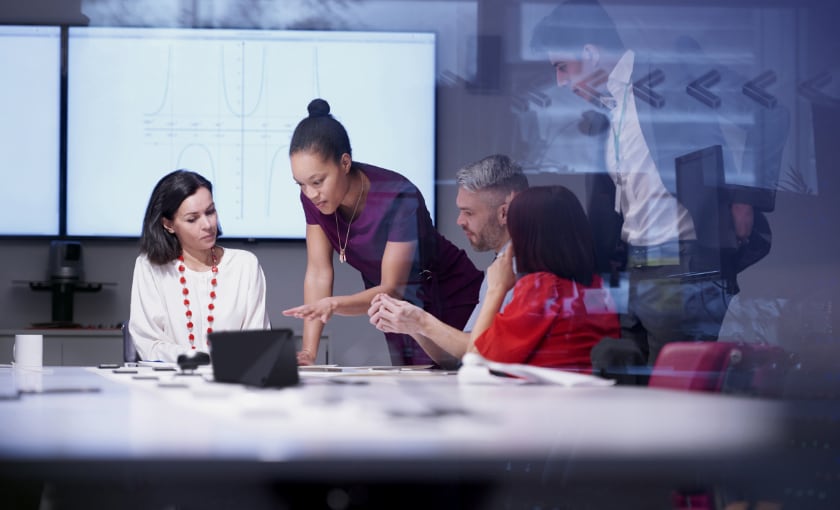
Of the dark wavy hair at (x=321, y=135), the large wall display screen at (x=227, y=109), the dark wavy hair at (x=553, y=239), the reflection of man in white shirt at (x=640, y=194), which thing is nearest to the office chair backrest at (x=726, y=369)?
the dark wavy hair at (x=553, y=239)

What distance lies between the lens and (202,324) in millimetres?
2740

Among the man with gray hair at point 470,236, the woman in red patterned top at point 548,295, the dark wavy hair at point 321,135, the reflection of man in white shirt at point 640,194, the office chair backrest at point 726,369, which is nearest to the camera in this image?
the office chair backrest at point 726,369

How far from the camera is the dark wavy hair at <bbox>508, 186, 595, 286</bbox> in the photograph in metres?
1.96

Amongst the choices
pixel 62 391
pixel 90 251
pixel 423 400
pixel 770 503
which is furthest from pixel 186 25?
pixel 770 503

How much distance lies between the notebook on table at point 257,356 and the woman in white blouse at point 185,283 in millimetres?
1266

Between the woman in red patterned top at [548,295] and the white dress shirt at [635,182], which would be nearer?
the woman in red patterned top at [548,295]

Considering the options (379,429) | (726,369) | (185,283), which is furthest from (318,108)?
(379,429)

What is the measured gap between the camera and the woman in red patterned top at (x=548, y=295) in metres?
1.81

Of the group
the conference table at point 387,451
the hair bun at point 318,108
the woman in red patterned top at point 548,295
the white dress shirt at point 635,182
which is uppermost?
the hair bun at point 318,108

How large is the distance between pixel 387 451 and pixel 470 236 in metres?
2.39

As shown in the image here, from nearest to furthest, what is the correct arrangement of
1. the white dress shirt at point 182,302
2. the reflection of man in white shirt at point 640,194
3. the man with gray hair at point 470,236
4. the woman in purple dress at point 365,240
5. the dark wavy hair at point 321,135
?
the man with gray hair at point 470,236, the white dress shirt at point 182,302, the reflection of man in white shirt at point 640,194, the woman in purple dress at point 365,240, the dark wavy hair at point 321,135

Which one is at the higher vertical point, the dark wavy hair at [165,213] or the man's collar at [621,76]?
the man's collar at [621,76]

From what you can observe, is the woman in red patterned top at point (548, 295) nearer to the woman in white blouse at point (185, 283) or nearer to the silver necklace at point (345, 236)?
the woman in white blouse at point (185, 283)

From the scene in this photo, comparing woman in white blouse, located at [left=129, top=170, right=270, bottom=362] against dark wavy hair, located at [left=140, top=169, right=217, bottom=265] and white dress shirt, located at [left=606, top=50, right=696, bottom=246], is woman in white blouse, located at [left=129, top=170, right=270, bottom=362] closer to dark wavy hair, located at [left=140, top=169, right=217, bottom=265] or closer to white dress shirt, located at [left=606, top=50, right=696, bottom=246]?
dark wavy hair, located at [left=140, top=169, right=217, bottom=265]
